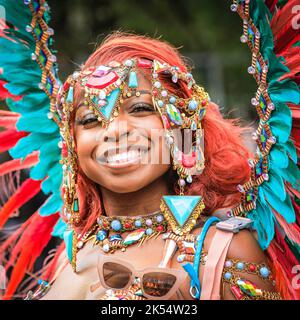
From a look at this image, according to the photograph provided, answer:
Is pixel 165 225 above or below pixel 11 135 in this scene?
below

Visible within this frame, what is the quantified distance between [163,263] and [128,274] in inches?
5.0

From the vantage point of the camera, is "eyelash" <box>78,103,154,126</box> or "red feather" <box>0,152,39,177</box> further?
"red feather" <box>0,152,39,177</box>

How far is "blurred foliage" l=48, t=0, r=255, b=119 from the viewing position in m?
6.93

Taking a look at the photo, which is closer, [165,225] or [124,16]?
[165,225]

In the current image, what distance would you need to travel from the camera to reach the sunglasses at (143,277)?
6.52ft

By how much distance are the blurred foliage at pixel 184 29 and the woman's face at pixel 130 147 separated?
461 cm

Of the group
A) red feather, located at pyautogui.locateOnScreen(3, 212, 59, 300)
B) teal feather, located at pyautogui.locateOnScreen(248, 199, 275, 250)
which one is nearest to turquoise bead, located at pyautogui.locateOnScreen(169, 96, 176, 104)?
teal feather, located at pyautogui.locateOnScreen(248, 199, 275, 250)

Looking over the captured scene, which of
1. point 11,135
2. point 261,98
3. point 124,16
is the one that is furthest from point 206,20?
point 261,98

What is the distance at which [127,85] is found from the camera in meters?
2.19

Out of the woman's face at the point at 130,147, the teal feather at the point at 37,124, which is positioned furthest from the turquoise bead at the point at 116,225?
the teal feather at the point at 37,124

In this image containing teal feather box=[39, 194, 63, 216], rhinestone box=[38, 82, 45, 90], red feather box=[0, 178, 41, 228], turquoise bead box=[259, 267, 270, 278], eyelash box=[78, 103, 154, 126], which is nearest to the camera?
turquoise bead box=[259, 267, 270, 278]

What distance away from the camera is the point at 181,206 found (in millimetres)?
2166

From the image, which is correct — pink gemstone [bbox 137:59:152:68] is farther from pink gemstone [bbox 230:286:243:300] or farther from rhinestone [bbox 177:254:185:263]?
pink gemstone [bbox 230:286:243:300]

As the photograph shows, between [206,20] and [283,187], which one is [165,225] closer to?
[283,187]
